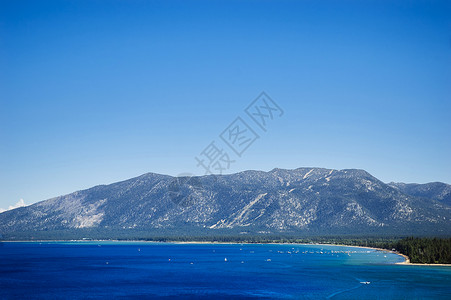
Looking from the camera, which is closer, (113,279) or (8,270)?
(113,279)

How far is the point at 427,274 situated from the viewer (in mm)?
129875

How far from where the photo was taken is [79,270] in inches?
6363

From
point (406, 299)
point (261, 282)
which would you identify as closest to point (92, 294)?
point (261, 282)

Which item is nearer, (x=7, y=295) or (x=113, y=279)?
(x=7, y=295)

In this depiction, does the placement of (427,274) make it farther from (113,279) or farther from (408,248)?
(113,279)

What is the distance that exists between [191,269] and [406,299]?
86033 mm

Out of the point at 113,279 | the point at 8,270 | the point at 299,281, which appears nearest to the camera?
the point at 299,281

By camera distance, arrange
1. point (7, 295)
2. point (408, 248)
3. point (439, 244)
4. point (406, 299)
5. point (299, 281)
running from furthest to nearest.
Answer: point (408, 248), point (439, 244), point (299, 281), point (7, 295), point (406, 299)

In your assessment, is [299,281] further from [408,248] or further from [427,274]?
[408,248]

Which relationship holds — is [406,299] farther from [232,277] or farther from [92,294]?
[92,294]

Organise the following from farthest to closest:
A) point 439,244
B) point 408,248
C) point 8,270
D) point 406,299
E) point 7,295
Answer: point 408,248 < point 439,244 < point 8,270 < point 7,295 < point 406,299

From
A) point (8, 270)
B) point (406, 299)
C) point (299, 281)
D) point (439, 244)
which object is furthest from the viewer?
A: point (439, 244)

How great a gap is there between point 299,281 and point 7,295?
70777 mm

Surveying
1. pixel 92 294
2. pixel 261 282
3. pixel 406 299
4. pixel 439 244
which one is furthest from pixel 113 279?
pixel 439 244
